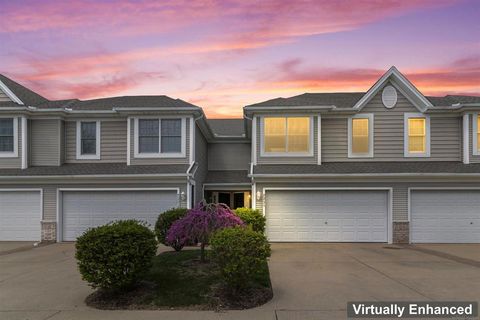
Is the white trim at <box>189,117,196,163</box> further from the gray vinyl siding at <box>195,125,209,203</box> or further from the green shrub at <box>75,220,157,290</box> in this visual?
the green shrub at <box>75,220,157,290</box>

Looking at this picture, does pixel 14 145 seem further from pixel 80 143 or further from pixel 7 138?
pixel 80 143

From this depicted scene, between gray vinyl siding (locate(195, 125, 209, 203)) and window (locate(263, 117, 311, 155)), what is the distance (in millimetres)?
3374

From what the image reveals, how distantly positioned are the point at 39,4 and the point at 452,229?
17899 mm

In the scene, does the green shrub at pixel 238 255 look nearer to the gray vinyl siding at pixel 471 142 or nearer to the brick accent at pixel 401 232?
the brick accent at pixel 401 232

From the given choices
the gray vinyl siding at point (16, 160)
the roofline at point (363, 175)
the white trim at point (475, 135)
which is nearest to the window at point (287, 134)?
the roofline at point (363, 175)

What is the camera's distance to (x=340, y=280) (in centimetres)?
934

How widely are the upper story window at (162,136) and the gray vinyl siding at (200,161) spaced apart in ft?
3.80

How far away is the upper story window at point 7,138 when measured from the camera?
17.6 meters

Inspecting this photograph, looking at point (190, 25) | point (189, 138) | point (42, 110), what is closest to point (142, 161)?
point (189, 138)

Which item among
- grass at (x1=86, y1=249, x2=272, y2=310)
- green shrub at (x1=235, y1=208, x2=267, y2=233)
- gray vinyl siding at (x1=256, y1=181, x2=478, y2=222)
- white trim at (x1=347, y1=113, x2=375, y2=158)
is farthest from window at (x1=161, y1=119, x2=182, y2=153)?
grass at (x1=86, y1=249, x2=272, y2=310)

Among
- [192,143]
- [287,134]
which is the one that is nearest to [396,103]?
[287,134]

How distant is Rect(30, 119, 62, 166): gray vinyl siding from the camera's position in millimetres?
17797

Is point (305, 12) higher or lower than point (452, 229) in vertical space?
higher

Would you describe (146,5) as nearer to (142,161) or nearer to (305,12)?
(305,12)
